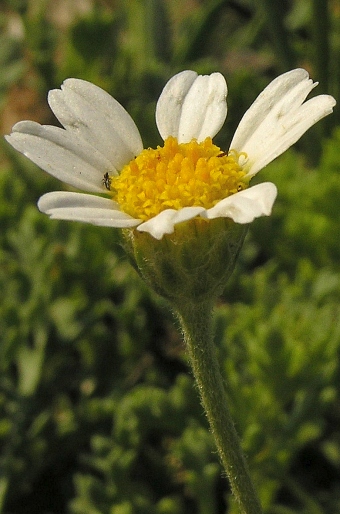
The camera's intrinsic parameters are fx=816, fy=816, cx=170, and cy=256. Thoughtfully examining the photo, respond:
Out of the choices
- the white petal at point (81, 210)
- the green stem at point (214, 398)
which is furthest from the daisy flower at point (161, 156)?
the green stem at point (214, 398)

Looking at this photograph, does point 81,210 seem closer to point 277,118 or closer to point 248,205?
point 248,205

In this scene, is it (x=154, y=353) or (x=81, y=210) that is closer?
(x=81, y=210)

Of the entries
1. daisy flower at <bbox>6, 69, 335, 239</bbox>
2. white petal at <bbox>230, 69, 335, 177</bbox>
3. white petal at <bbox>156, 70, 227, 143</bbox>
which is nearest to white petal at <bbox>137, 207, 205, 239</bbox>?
daisy flower at <bbox>6, 69, 335, 239</bbox>

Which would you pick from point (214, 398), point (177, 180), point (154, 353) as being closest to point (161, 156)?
point (177, 180)

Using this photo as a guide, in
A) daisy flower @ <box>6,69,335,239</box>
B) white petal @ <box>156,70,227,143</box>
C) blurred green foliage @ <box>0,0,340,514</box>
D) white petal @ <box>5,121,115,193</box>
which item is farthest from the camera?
blurred green foliage @ <box>0,0,340,514</box>

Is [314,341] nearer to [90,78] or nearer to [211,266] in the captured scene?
[211,266]

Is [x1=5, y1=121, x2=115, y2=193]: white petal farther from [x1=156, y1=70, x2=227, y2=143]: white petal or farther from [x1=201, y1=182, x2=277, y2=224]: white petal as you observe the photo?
[x1=201, y1=182, x2=277, y2=224]: white petal

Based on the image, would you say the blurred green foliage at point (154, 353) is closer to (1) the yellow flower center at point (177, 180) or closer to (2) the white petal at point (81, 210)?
(1) the yellow flower center at point (177, 180)
